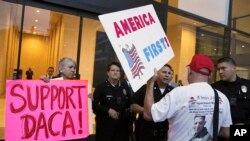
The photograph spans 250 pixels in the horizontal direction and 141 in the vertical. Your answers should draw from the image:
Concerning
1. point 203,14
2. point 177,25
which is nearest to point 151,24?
point 177,25

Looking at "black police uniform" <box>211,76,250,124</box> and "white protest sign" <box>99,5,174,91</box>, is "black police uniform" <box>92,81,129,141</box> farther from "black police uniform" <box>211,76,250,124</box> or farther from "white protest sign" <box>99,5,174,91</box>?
"white protest sign" <box>99,5,174,91</box>

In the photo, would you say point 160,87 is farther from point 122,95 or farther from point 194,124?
point 194,124

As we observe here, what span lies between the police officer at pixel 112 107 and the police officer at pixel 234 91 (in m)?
1.32

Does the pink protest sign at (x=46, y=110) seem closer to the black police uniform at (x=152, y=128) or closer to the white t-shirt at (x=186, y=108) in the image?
the white t-shirt at (x=186, y=108)

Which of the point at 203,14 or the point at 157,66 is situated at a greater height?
the point at 203,14

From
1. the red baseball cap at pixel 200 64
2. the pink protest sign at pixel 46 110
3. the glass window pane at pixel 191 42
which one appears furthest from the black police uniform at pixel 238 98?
the glass window pane at pixel 191 42

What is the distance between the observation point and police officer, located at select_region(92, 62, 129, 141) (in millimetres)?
4516

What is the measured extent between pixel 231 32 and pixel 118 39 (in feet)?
26.1

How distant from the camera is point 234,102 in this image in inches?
164

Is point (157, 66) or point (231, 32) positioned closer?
point (157, 66)

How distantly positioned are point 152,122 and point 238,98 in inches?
44.7

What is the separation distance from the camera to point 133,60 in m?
2.75

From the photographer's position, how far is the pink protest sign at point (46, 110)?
2922 millimetres

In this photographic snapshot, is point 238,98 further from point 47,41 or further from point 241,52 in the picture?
point 241,52
